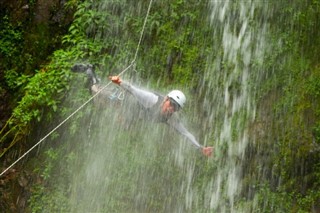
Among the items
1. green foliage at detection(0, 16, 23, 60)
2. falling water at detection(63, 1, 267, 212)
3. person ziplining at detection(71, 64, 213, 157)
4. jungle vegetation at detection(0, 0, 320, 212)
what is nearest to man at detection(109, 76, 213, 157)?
person ziplining at detection(71, 64, 213, 157)

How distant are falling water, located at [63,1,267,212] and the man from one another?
905 millimetres

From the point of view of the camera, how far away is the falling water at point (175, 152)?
7.32m

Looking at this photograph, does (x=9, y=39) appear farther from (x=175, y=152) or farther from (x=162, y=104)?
(x=162, y=104)

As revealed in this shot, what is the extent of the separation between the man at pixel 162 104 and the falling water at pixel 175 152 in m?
0.90

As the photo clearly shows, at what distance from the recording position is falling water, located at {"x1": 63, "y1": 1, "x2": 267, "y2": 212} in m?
7.32

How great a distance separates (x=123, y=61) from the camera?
7988 millimetres

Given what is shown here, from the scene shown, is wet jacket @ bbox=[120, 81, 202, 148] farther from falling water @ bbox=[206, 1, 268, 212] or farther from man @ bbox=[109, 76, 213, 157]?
falling water @ bbox=[206, 1, 268, 212]

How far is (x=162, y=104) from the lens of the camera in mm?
6254

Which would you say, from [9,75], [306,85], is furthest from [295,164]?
[9,75]

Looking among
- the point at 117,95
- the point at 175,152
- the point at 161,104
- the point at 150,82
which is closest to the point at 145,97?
the point at 161,104

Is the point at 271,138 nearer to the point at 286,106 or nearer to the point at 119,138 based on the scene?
the point at 286,106

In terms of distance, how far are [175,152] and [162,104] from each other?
1563 millimetres

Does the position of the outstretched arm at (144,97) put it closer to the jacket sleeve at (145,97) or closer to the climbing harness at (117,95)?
the jacket sleeve at (145,97)

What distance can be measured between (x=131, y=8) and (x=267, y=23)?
7.30 feet
